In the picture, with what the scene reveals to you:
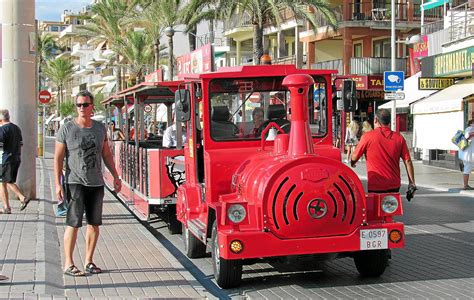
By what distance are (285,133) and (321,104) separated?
856 mm

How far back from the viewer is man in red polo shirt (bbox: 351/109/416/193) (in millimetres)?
9094

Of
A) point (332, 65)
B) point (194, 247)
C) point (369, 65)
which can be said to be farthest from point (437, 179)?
point (332, 65)

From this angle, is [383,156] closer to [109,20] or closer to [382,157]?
[382,157]

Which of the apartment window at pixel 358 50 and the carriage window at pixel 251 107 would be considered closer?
the carriage window at pixel 251 107

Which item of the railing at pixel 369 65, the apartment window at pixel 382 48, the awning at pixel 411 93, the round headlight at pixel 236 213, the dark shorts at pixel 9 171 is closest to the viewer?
the round headlight at pixel 236 213

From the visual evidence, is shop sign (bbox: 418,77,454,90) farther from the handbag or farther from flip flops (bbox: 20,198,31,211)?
flip flops (bbox: 20,198,31,211)

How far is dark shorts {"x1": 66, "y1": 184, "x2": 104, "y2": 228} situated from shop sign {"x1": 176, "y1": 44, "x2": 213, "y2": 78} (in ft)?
12.1

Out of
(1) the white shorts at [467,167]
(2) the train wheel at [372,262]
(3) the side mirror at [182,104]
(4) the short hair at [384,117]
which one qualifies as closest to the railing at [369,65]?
(1) the white shorts at [467,167]

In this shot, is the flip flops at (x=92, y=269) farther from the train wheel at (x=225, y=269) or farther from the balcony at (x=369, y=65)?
the balcony at (x=369, y=65)

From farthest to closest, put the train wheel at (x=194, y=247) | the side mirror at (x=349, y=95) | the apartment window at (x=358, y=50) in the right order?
the apartment window at (x=358, y=50) < the train wheel at (x=194, y=247) < the side mirror at (x=349, y=95)

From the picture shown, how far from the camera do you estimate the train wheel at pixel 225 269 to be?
7.60m

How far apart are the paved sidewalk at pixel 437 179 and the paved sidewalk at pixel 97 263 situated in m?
9.59

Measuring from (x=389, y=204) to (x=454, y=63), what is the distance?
17015 millimetres

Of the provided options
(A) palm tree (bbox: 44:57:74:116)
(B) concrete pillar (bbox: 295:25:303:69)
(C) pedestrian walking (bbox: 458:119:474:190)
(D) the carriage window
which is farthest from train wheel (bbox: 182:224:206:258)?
(A) palm tree (bbox: 44:57:74:116)
